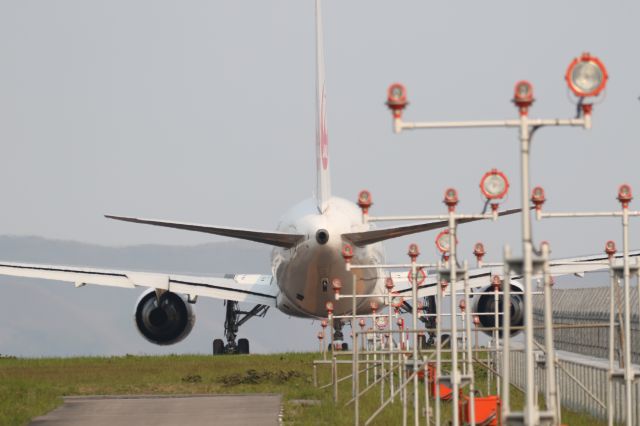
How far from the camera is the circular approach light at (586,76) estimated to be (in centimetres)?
1842

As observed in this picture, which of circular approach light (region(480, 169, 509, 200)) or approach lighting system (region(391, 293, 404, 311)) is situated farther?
approach lighting system (region(391, 293, 404, 311))

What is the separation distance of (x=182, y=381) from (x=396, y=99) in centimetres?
3119

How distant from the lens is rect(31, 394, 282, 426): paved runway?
33.8 m

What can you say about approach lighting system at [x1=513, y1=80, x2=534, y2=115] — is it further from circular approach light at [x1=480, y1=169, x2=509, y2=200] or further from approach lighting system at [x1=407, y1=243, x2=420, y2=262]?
approach lighting system at [x1=407, y1=243, x2=420, y2=262]

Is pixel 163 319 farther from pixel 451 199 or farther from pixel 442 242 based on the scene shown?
pixel 451 199

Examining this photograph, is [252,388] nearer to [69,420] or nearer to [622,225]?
[69,420]

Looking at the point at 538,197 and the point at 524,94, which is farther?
the point at 538,197

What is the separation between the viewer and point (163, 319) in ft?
216

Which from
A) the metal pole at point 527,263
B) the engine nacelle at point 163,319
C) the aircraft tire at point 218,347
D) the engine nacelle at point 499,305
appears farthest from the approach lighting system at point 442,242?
the aircraft tire at point 218,347

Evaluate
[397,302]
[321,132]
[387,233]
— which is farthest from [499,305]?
[397,302]

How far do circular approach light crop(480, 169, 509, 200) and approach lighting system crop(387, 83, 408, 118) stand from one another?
3442mm

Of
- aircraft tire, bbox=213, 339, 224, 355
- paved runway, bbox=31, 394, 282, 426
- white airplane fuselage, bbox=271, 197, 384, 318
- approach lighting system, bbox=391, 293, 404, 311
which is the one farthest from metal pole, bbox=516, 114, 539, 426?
aircraft tire, bbox=213, 339, 224, 355

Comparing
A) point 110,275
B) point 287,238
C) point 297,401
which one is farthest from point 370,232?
point 110,275

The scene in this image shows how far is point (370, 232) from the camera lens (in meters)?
48.1
